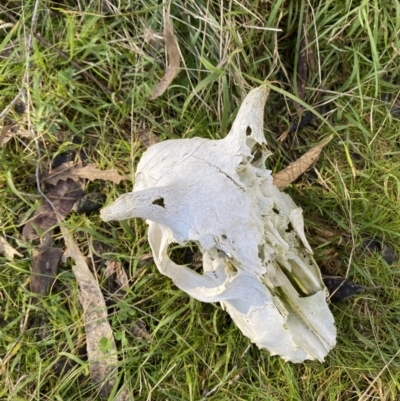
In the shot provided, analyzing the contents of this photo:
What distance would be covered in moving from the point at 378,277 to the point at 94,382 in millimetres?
1442

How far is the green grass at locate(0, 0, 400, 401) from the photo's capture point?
226 cm

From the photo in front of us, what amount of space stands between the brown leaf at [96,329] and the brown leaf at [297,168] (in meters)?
1.02

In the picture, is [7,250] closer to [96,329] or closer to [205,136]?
[96,329]

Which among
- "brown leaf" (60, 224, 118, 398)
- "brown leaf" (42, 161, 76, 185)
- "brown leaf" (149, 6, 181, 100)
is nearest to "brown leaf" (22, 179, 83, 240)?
"brown leaf" (42, 161, 76, 185)

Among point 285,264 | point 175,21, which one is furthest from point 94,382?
point 175,21

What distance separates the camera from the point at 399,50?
227cm

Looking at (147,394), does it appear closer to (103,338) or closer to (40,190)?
(103,338)

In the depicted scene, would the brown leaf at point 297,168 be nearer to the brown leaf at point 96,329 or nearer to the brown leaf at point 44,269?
the brown leaf at point 96,329

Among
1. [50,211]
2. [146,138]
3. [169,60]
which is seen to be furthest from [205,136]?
[50,211]

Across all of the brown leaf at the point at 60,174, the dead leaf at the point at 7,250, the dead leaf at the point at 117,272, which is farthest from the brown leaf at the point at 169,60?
the dead leaf at the point at 7,250

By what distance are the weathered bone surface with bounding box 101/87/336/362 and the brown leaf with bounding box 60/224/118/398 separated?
601 millimetres

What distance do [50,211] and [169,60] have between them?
95cm

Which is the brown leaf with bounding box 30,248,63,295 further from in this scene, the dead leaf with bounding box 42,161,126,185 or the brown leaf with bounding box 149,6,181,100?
the brown leaf with bounding box 149,6,181,100

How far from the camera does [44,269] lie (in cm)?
238
